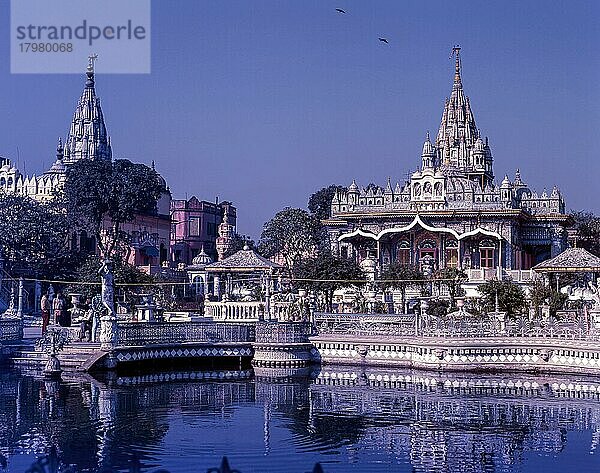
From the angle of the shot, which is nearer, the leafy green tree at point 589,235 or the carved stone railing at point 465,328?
the carved stone railing at point 465,328

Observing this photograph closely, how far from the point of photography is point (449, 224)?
50500mm

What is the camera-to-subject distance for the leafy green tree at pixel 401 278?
4062cm

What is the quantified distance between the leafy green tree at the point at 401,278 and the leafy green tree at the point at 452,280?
79cm

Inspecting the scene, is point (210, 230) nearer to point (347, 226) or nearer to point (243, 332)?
point (347, 226)

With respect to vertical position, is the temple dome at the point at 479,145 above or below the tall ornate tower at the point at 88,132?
below

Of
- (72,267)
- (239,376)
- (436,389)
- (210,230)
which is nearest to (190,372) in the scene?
(239,376)

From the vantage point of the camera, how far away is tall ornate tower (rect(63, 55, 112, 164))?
238ft

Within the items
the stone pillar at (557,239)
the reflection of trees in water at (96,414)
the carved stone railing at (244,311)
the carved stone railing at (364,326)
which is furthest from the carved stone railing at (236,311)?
the stone pillar at (557,239)

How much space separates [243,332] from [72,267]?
23.7 meters

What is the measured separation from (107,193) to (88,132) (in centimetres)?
2072

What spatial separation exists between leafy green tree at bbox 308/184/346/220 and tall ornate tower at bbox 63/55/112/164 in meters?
15.4

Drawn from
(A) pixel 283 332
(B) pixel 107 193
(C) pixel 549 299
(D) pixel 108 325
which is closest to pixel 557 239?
(C) pixel 549 299

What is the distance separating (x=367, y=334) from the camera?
26719 millimetres

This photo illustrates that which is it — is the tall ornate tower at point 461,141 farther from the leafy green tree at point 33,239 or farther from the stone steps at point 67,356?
the stone steps at point 67,356
